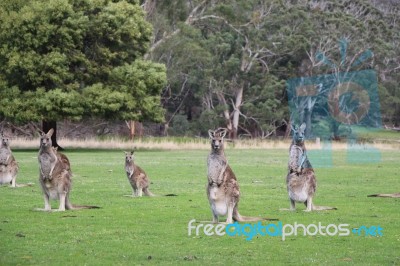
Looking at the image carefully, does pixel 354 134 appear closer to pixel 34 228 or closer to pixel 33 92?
pixel 33 92

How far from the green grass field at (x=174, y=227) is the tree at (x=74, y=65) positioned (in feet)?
62.7

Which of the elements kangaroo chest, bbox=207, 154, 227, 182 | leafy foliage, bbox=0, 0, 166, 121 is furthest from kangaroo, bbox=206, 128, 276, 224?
leafy foliage, bbox=0, 0, 166, 121

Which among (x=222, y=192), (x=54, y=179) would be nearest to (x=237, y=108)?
(x=54, y=179)

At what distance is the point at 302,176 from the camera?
15414 mm

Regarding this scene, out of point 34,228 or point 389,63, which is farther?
point 389,63

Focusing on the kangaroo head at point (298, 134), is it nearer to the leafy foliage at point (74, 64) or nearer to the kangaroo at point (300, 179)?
the kangaroo at point (300, 179)

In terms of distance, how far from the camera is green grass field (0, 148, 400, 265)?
10891 millimetres

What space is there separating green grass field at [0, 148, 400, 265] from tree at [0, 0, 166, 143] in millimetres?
19107

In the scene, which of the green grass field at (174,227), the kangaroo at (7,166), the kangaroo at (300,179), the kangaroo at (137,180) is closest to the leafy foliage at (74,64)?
the green grass field at (174,227)

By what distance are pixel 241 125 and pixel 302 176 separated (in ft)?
175

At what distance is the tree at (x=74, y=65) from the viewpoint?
43.7m

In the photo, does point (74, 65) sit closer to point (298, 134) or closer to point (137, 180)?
point (137, 180)

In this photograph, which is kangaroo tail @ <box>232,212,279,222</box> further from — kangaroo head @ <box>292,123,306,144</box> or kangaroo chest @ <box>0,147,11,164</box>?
kangaroo chest @ <box>0,147,11,164</box>

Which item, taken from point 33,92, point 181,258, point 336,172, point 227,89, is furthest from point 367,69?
point 181,258
